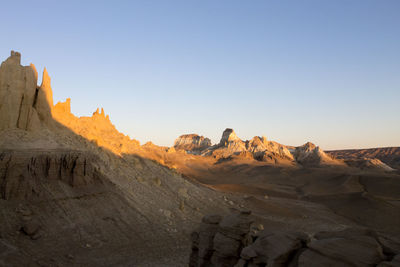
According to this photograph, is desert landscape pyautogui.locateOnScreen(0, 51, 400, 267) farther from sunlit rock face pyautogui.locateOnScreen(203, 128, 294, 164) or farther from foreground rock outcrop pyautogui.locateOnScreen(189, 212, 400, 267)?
sunlit rock face pyautogui.locateOnScreen(203, 128, 294, 164)

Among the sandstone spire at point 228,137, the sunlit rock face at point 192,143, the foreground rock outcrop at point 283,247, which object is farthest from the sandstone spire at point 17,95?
the sunlit rock face at point 192,143

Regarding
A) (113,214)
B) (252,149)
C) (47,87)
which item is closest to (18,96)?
(47,87)

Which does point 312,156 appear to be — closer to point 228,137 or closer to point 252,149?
point 252,149

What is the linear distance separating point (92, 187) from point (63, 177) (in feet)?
7.60

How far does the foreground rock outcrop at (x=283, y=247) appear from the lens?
8.12m

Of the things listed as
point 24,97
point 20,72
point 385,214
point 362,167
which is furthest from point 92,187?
point 362,167

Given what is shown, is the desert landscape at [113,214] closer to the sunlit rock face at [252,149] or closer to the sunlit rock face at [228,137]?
the sunlit rock face at [252,149]

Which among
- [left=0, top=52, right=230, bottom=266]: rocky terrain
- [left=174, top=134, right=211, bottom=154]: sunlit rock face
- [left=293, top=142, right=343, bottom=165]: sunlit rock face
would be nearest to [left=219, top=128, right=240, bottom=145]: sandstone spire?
[left=174, top=134, right=211, bottom=154]: sunlit rock face

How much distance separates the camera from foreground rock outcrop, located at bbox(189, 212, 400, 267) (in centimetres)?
812

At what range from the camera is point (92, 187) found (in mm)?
21703

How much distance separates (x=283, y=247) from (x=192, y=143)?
142 meters

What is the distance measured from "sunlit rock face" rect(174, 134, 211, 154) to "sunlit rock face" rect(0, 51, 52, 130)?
114 m

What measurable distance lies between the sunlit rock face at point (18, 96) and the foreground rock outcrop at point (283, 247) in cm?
1434

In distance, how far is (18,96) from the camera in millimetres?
20656
